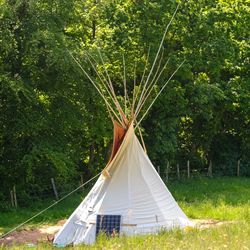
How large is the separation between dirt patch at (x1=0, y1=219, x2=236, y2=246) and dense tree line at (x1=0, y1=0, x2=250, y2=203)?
2256mm

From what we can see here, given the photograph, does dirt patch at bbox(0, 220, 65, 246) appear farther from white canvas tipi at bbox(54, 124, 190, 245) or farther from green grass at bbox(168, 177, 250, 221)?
green grass at bbox(168, 177, 250, 221)

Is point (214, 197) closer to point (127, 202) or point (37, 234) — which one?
point (37, 234)

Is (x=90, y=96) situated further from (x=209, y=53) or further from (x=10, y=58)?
(x=209, y=53)

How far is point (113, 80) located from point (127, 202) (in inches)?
381

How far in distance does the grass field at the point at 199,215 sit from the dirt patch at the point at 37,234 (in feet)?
1.30

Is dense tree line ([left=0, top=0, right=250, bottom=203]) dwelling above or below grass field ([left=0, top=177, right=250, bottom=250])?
above

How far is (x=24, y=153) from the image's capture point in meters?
15.2

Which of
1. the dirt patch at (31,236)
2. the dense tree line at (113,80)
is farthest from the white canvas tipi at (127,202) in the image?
the dense tree line at (113,80)

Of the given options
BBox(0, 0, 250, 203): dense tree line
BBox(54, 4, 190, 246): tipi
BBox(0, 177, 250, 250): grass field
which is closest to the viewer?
BBox(0, 177, 250, 250): grass field

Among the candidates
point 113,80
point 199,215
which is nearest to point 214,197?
point 199,215

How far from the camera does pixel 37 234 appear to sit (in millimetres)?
11734

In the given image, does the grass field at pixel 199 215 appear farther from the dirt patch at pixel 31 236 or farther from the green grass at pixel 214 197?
the dirt patch at pixel 31 236

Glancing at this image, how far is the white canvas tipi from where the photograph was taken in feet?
32.4

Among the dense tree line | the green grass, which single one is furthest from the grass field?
the dense tree line
